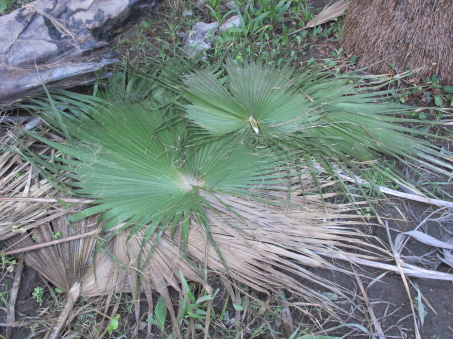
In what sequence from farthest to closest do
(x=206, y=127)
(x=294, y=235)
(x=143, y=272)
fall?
(x=206, y=127) → (x=294, y=235) → (x=143, y=272)

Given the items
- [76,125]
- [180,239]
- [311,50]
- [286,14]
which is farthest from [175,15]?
[180,239]

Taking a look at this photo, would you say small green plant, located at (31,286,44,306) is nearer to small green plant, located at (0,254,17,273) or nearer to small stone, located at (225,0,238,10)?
small green plant, located at (0,254,17,273)

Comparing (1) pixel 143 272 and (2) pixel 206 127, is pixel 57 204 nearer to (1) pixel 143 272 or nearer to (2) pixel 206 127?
(1) pixel 143 272

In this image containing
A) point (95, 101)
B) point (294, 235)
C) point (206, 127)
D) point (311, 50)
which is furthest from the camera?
point (311, 50)

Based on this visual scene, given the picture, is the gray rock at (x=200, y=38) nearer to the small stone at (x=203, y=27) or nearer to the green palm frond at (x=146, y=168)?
the small stone at (x=203, y=27)

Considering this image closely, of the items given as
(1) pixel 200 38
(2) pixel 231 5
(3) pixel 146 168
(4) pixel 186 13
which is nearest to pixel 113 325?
(3) pixel 146 168

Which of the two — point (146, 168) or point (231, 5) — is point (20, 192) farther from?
point (231, 5)

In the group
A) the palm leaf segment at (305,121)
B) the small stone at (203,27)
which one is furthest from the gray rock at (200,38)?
the palm leaf segment at (305,121)

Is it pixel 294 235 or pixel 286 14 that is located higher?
pixel 286 14
